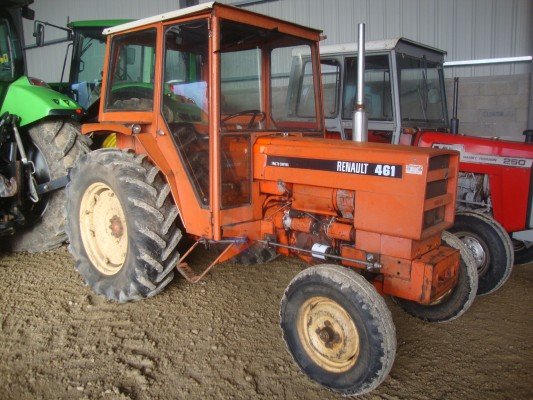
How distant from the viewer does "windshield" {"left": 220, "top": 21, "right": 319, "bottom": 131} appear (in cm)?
281

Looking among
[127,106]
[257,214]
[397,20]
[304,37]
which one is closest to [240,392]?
[257,214]

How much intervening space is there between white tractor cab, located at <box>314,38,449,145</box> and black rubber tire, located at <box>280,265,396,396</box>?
97.9 inches

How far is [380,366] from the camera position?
2.14 m

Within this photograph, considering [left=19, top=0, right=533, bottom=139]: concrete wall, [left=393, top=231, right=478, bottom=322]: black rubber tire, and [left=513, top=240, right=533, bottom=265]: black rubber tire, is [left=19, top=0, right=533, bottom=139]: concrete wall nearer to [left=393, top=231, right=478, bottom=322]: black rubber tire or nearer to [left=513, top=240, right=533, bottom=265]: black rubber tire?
[left=513, top=240, right=533, bottom=265]: black rubber tire

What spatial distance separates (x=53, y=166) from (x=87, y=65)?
237 centimetres

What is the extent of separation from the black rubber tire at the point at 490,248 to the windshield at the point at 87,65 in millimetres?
4548

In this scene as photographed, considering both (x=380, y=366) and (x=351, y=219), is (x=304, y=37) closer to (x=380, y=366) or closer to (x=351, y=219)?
(x=351, y=219)

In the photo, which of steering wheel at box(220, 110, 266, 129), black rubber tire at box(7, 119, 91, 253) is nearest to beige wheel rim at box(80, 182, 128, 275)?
black rubber tire at box(7, 119, 91, 253)

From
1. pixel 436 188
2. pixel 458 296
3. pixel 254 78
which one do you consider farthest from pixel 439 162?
pixel 254 78

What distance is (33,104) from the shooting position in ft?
12.9

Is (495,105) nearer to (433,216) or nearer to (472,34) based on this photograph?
(472,34)

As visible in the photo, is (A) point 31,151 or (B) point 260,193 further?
(A) point 31,151

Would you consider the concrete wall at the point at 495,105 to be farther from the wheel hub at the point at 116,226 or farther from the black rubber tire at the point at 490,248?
the wheel hub at the point at 116,226

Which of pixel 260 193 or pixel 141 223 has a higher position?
pixel 260 193
